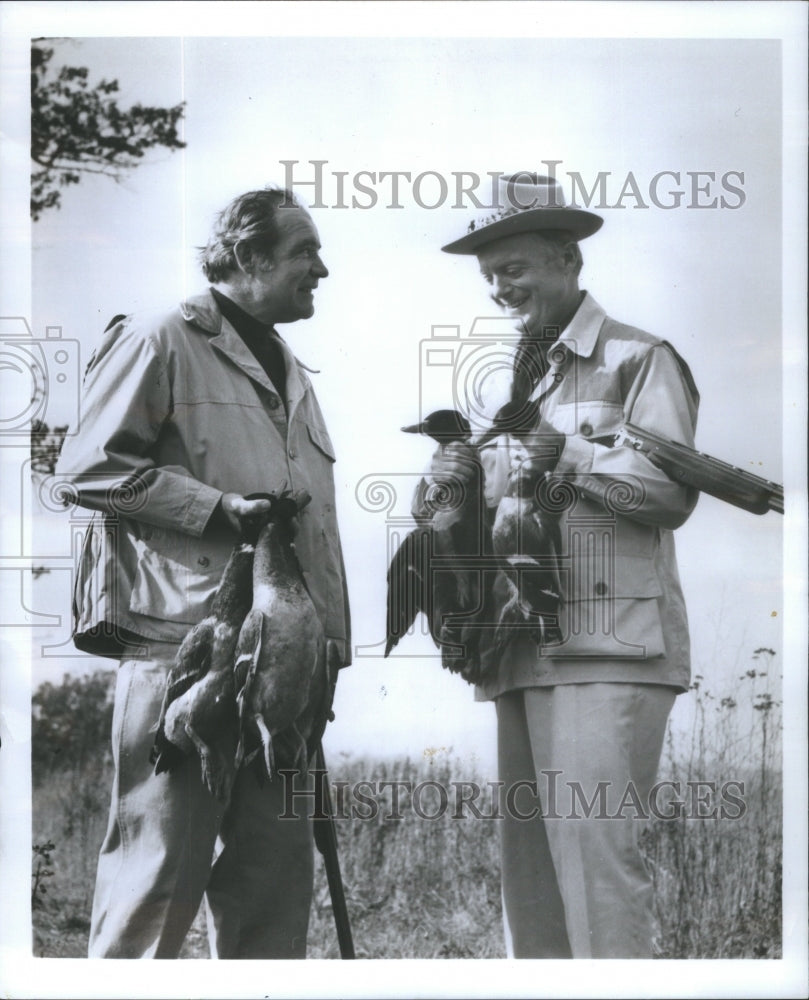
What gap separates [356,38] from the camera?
14.6ft

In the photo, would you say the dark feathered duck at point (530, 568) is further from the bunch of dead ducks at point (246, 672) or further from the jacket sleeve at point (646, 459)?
the bunch of dead ducks at point (246, 672)

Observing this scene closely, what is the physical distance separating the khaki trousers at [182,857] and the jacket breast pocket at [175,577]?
13 cm

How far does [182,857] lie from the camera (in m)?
4.32

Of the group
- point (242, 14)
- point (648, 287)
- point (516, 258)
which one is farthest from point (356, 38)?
point (648, 287)

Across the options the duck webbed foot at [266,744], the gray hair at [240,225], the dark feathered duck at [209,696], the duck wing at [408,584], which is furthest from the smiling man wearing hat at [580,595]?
the dark feathered duck at [209,696]

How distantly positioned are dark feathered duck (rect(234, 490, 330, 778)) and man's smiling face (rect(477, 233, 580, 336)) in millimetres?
906

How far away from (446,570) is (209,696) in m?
0.84

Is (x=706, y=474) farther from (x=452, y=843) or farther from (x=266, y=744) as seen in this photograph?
(x=266, y=744)

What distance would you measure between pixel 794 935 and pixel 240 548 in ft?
7.15

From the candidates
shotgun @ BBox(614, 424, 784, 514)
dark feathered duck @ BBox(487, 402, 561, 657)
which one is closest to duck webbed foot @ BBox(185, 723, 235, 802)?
dark feathered duck @ BBox(487, 402, 561, 657)

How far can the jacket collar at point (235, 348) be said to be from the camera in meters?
4.42

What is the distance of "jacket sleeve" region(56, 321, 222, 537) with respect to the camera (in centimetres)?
433

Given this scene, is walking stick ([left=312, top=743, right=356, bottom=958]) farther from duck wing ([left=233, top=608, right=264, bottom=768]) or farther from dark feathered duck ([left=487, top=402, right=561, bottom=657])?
dark feathered duck ([left=487, top=402, right=561, bottom=657])

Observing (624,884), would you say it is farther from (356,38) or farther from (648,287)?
(356,38)
